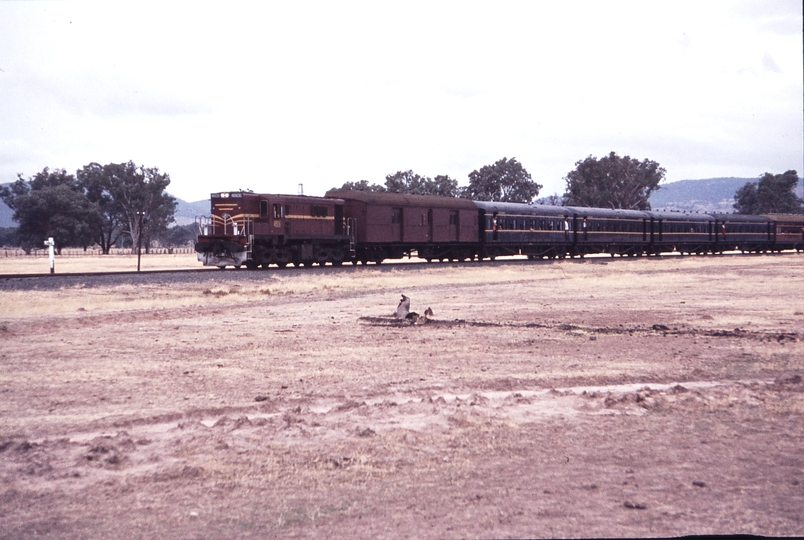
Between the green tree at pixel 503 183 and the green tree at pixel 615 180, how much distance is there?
337 inches

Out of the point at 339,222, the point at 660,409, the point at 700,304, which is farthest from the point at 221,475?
the point at 339,222

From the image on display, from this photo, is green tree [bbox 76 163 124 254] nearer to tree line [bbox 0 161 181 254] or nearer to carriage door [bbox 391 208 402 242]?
tree line [bbox 0 161 181 254]

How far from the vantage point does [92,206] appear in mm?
93562

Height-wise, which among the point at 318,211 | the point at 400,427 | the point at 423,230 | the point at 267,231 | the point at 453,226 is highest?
the point at 318,211

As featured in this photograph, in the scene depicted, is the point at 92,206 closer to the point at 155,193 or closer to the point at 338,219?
the point at 155,193

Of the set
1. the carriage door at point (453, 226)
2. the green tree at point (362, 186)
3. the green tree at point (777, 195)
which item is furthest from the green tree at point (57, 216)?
the green tree at point (777, 195)

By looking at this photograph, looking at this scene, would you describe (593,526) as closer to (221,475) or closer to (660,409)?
(221,475)

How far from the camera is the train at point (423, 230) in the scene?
34.3 meters

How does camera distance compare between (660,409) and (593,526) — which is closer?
(593,526)

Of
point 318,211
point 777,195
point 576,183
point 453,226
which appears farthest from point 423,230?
point 777,195

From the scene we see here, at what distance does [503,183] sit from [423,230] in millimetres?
79793

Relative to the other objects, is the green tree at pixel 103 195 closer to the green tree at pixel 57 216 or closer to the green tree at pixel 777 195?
the green tree at pixel 57 216

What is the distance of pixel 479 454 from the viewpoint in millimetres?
6672

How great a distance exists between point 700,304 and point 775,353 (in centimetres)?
871
